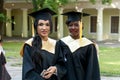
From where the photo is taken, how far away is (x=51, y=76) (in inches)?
198

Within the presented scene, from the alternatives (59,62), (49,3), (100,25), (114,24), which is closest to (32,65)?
(59,62)

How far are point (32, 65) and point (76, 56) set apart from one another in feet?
2.42

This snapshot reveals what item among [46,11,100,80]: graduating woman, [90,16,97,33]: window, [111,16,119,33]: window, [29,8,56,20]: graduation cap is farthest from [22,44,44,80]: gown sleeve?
[90,16,97,33]: window

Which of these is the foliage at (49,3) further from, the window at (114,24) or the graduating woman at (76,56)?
the graduating woman at (76,56)

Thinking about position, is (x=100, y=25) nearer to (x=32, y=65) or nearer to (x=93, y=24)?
(x=93, y=24)

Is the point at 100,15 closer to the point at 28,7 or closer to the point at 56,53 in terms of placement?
the point at 28,7

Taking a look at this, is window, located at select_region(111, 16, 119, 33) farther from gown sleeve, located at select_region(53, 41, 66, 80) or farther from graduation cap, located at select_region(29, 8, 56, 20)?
gown sleeve, located at select_region(53, 41, 66, 80)

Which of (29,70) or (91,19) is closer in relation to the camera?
(29,70)

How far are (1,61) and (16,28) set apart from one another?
3297 centimetres

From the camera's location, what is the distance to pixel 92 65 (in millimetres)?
5363

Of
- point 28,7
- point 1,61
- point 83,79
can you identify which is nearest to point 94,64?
point 83,79

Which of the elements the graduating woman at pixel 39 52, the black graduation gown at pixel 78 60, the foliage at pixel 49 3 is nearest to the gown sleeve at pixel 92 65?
the black graduation gown at pixel 78 60

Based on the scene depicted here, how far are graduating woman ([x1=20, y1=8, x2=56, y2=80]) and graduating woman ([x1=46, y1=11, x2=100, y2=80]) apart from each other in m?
0.18

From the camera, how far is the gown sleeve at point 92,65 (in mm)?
5344
